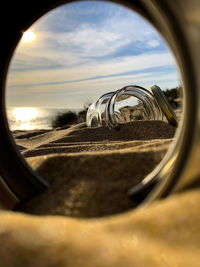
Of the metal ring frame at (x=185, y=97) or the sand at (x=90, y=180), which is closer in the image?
the metal ring frame at (x=185, y=97)

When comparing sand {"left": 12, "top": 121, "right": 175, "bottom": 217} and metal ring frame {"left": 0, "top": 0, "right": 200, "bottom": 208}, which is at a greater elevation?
metal ring frame {"left": 0, "top": 0, "right": 200, "bottom": 208}

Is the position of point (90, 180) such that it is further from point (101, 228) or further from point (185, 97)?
point (185, 97)

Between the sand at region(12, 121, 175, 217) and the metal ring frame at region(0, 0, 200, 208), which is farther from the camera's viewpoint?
the sand at region(12, 121, 175, 217)

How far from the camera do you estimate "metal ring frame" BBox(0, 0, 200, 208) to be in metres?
0.59

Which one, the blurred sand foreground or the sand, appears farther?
the sand

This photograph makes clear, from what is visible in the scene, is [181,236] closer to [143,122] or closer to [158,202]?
[158,202]

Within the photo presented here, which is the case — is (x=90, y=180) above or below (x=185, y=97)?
below

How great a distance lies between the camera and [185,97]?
636 millimetres

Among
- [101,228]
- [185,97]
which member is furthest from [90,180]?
[185,97]

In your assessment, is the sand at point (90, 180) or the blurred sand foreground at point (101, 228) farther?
the sand at point (90, 180)

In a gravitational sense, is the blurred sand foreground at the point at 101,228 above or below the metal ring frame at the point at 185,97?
below

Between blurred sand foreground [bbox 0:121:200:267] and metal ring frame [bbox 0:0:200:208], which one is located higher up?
metal ring frame [bbox 0:0:200:208]

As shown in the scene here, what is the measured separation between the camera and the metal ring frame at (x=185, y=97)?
0.59m

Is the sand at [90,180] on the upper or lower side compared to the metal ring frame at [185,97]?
lower
